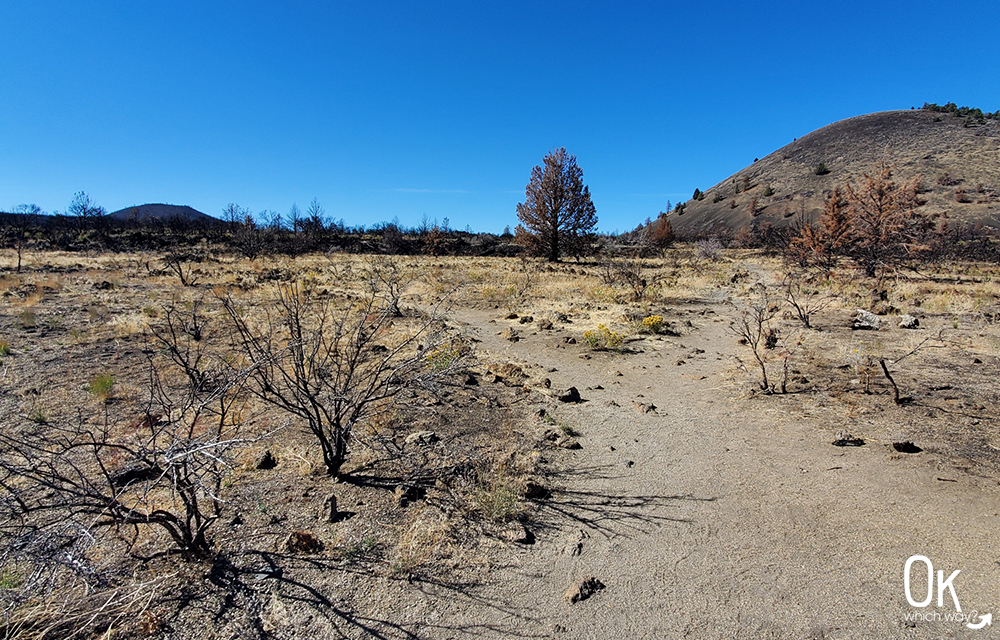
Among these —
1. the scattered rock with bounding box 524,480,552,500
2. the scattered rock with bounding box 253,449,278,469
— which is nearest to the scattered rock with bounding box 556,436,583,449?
the scattered rock with bounding box 524,480,552,500

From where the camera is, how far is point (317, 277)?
22.7m

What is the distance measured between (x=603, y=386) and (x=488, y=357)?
8.24ft

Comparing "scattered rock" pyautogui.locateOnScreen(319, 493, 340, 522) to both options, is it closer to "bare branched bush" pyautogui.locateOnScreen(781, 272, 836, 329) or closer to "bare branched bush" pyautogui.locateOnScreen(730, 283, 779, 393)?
"bare branched bush" pyautogui.locateOnScreen(730, 283, 779, 393)

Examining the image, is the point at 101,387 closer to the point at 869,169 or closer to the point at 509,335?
the point at 509,335

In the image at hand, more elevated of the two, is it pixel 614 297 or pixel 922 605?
pixel 614 297

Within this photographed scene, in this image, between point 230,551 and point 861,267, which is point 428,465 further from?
point 861,267

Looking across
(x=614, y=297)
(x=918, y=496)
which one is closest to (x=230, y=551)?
(x=918, y=496)

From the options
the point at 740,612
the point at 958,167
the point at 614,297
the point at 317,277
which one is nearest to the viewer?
the point at 740,612

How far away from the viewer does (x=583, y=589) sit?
294 cm

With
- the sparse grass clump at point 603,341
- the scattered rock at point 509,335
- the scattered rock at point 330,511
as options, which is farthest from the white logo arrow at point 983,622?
the scattered rock at point 509,335

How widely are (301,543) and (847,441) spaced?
18.2ft

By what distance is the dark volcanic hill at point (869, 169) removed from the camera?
5109 centimetres

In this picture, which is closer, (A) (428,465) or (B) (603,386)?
(A) (428,465)

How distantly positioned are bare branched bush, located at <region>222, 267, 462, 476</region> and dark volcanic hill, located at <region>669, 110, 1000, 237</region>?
61.6m
